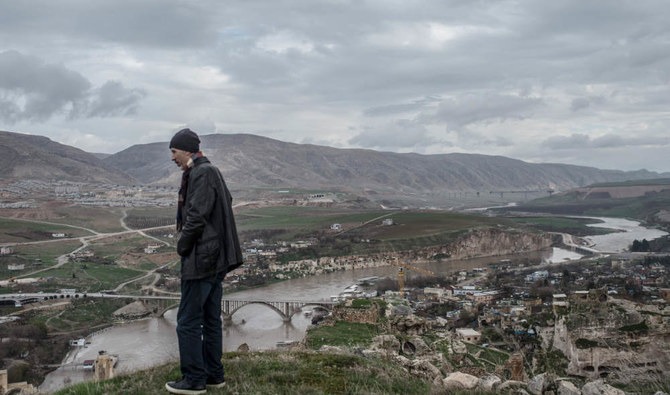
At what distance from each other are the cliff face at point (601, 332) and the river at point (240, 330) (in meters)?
9.39

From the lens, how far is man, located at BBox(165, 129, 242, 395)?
5344 mm

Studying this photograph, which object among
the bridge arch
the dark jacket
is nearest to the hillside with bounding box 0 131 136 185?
the bridge arch

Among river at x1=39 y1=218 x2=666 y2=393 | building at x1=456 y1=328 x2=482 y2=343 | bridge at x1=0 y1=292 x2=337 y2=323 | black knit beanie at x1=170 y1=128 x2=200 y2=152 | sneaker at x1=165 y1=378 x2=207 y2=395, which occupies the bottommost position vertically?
river at x1=39 y1=218 x2=666 y2=393

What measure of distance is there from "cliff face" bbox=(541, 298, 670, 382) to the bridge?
25074 millimetres

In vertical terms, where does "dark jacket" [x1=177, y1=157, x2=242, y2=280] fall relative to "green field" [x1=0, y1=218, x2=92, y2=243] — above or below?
above

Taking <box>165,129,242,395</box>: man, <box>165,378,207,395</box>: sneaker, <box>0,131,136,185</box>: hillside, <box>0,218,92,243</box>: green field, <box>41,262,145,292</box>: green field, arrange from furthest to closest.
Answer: <box>0,131,136,185</box>: hillside → <box>0,218,92,243</box>: green field → <box>41,262,145,292</box>: green field → <box>165,129,242,395</box>: man → <box>165,378,207,395</box>: sneaker

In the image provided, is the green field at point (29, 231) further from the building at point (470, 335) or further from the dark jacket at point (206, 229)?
the dark jacket at point (206, 229)

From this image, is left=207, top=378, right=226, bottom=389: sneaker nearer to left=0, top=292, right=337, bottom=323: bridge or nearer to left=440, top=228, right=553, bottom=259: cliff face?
left=0, top=292, right=337, bottom=323: bridge

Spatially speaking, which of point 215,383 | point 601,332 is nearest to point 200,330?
point 215,383

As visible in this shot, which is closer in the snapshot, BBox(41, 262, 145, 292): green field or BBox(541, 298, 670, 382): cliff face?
BBox(541, 298, 670, 382): cliff face

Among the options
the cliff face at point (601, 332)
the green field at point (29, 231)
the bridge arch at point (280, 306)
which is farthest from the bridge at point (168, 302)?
the green field at point (29, 231)

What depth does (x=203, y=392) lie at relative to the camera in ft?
17.2

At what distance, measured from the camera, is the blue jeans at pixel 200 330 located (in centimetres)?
536

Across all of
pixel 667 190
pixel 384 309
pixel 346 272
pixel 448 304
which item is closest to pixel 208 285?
pixel 384 309
